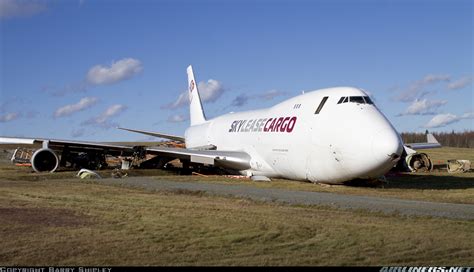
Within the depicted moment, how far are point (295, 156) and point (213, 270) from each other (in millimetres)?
15822

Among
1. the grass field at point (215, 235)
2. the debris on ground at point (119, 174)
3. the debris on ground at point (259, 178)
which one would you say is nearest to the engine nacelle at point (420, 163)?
the debris on ground at point (259, 178)

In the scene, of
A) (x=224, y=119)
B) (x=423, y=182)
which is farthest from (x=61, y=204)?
(x=224, y=119)

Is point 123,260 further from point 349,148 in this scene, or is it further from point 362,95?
point 362,95

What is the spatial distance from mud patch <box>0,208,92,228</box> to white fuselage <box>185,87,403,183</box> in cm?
1042

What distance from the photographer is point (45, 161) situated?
102ft

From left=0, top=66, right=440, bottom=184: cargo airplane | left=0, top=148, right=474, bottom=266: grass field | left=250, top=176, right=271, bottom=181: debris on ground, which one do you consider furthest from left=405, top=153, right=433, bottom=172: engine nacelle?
left=0, top=148, right=474, bottom=266: grass field

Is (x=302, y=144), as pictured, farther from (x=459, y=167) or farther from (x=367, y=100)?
(x=459, y=167)

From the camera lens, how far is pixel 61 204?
13.9 metres

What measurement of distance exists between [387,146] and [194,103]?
2765 cm

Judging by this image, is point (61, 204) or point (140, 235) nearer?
point (140, 235)

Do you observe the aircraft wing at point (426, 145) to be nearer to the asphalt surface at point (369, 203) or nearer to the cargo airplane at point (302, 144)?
the cargo airplane at point (302, 144)

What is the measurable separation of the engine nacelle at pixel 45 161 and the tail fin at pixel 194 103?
44.0 feet

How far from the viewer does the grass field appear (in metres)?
7.88

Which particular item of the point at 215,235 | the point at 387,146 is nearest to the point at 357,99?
the point at 387,146
